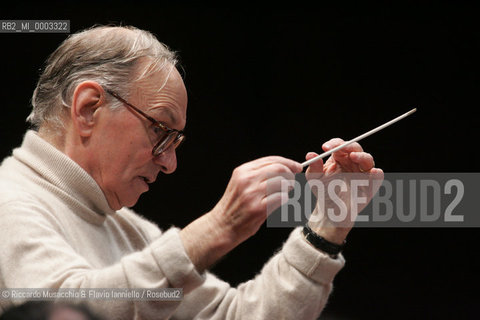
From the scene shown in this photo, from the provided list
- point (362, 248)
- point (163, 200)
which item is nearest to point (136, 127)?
point (163, 200)

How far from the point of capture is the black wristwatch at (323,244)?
148 centimetres

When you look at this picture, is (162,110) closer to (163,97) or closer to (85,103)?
(163,97)

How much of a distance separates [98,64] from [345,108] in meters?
1.11

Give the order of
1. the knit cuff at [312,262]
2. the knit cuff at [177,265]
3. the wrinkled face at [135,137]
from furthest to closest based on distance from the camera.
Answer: the wrinkled face at [135,137]
the knit cuff at [312,262]
the knit cuff at [177,265]

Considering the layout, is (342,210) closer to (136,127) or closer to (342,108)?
(136,127)

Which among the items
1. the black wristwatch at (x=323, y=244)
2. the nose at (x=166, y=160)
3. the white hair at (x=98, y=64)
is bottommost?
the black wristwatch at (x=323, y=244)

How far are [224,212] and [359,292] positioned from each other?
1.38m

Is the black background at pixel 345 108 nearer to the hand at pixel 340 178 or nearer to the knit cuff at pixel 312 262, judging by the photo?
the hand at pixel 340 178

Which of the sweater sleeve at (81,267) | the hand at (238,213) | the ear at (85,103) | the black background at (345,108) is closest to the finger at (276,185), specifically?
the hand at (238,213)

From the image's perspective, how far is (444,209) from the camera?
1.91 metres

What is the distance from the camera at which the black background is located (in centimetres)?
239

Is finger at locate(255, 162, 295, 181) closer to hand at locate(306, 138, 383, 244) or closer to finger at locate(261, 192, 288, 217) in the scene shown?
finger at locate(261, 192, 288, 217)

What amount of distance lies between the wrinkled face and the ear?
0.7 inches

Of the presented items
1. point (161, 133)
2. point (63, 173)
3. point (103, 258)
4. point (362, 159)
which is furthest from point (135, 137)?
point (362, 159)
